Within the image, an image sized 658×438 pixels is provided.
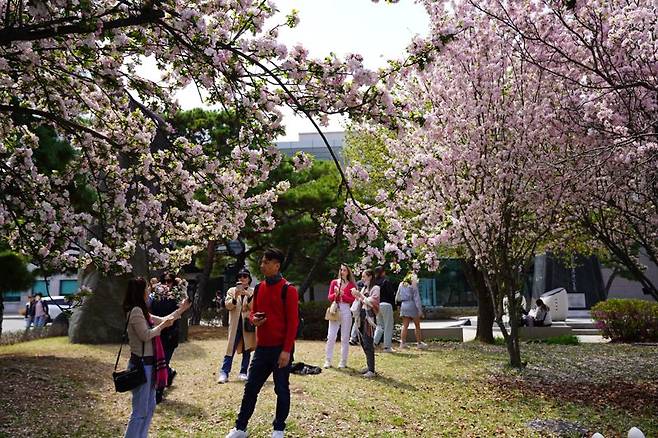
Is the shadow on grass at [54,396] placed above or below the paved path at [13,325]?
above

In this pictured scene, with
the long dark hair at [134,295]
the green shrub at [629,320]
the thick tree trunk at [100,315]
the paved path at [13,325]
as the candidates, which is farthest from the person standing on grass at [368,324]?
the paved path at [13,325]

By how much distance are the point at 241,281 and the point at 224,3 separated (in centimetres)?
440

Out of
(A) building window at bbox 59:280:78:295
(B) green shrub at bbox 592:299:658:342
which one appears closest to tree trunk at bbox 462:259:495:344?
(B) green shrub at bbox 592:299:658:342

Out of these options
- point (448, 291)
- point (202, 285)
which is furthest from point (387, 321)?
point (448, 291)

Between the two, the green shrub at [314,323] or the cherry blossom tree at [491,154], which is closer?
the cherry blossom tree at [491,154]

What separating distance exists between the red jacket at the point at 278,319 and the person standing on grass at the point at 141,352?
1002mm

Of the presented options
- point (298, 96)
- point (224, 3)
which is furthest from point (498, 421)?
point (224, 3)

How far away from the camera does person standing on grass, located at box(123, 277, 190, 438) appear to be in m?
5.25

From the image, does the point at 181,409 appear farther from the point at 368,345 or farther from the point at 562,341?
the point at 562,341

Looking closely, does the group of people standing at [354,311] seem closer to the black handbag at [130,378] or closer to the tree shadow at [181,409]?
the tree shadow at [181,409]

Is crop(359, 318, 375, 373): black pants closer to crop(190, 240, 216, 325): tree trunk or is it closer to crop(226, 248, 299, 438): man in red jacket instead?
crop(226, 248, 299, 438): man in red jacket

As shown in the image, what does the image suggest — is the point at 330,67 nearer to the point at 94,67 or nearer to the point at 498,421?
the point at 94,67

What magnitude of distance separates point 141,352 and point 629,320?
15.5 metres

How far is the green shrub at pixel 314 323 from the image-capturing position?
1686cm
